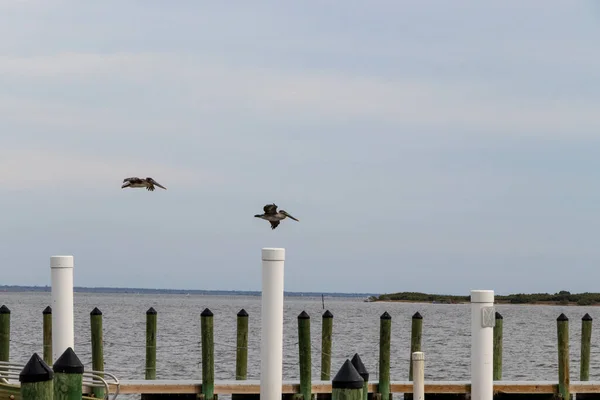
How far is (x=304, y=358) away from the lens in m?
17.9

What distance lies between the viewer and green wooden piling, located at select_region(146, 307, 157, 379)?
20.7 metres

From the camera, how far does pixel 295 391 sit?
17547 mm

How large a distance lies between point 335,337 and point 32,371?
42544 mm

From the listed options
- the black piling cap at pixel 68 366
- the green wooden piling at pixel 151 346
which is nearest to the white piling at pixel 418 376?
the black piling cap at pixel 68 366

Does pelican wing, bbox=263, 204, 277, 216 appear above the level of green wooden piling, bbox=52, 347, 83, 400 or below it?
above

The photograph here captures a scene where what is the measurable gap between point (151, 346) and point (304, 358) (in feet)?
13.2

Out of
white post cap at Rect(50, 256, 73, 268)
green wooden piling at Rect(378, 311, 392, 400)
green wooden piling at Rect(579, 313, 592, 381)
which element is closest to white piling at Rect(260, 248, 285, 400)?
white post cap at Rect(50, 256, 73, 268)

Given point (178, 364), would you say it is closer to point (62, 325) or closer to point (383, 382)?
point (383, 382)

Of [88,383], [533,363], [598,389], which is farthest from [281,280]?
[533,363]

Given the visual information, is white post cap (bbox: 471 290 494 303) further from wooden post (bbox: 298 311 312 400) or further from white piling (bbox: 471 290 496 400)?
wooden post (bbox: 298 311 312 400)

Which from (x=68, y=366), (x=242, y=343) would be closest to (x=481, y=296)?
(x=242, y=343)

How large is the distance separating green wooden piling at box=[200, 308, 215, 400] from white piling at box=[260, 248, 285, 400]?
3.10m

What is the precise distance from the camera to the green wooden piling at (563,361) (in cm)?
1874

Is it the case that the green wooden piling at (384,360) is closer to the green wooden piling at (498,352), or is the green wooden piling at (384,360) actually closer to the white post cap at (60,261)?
the green wooden piling at (498,352)
